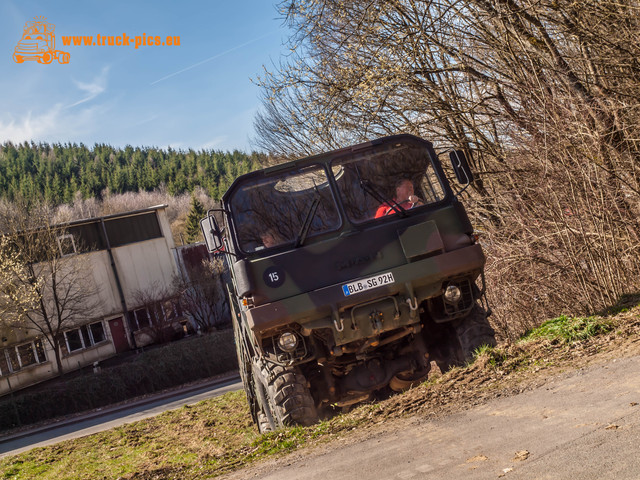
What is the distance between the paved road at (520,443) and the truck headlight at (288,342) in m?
1.53

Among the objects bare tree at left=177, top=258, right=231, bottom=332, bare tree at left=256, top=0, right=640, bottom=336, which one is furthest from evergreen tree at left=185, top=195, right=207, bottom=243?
bare tree at left=256, top=0, right=640, bottom=336

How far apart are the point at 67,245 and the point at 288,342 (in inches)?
1253

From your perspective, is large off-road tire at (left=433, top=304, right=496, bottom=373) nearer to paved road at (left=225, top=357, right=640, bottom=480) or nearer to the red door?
paved road at (left=225, top=357, right=640, bottom=480)

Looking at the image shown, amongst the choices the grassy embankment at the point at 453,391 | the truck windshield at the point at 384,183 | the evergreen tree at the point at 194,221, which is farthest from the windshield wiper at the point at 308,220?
the evergreen tree at the point at 194,221

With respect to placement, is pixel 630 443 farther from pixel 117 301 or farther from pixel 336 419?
pixel 117 301

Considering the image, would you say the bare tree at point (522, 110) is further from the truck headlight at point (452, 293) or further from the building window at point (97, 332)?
the building window at point (97, 332)

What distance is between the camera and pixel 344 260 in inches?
273

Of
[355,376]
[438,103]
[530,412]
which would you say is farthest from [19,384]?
[530,412]

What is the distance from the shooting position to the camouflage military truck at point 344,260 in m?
6.82

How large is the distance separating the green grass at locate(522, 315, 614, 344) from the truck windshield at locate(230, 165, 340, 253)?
8.98ft

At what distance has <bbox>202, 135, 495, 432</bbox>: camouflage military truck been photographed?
6820 millimetres

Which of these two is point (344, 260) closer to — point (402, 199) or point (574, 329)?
point (402, 199)

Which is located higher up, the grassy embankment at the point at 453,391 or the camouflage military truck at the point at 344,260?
the camouflage military truck at the point at 344,260

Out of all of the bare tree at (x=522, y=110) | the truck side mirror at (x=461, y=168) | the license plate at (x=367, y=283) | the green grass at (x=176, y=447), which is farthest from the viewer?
the bare tree at (x=522, y=110)
